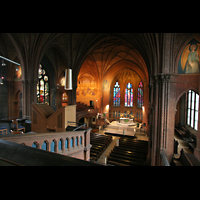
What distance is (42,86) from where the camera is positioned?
18.1 m

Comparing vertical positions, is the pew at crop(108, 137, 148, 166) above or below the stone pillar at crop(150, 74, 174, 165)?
below

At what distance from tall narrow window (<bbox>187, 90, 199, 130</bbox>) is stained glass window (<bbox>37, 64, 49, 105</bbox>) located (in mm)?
16579

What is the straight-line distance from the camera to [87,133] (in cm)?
599

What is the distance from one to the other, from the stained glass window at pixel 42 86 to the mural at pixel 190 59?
51.6 feet

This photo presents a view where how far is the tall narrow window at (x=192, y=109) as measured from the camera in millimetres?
11751

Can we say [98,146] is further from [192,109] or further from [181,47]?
[181,47]

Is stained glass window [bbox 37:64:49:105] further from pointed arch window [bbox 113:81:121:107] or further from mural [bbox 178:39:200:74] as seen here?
mural [bbox 178:39:200:74]

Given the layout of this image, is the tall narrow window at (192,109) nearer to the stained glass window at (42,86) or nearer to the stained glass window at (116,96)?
the stained glass window at (116,96)

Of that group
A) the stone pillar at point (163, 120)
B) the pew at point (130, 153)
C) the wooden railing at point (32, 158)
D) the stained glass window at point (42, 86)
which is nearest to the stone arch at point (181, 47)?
the stone pillar at point (163, 120)

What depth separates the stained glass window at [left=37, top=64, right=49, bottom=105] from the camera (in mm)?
17719

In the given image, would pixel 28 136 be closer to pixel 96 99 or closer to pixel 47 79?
pixel 47 79

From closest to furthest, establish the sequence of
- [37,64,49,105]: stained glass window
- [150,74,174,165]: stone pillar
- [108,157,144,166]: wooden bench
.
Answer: [150,74,174,165]: stone pillar, [108,157,144,166]: wooden bench, [37,64,49,105]: stained glass window

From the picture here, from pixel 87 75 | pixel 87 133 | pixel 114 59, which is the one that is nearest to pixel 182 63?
pixel 87 133

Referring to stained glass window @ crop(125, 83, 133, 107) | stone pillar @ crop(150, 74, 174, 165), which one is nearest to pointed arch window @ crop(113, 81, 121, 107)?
stained glass window @ crop(125, 83, 133, 107)
